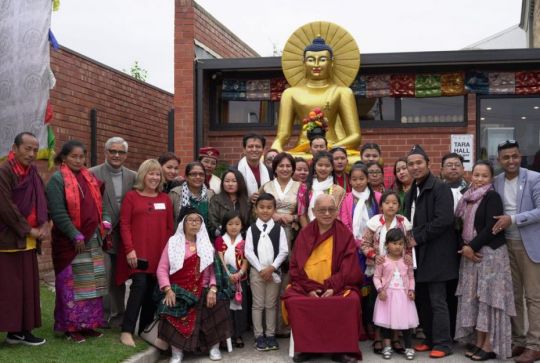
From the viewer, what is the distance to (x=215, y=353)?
5.29m

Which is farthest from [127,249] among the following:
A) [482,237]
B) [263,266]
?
[482,237]

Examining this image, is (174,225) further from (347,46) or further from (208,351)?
(347,46)

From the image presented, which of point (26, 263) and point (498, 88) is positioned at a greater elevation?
point (498, 88)

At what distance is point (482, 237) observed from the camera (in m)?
5.11

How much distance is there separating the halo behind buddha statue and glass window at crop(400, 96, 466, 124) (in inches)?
82.3

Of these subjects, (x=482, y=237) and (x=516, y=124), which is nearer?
(x=482, y=237)

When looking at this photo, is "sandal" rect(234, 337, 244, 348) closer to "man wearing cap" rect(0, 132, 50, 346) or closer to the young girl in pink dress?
the young girl in pink dress

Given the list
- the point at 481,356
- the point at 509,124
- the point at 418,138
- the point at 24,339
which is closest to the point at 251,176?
the point at 24,339

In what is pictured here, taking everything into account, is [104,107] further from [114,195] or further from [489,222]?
[489,222]

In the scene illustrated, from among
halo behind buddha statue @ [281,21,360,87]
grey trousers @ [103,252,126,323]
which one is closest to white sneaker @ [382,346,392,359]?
grey trousers @ [103,252,126,323]

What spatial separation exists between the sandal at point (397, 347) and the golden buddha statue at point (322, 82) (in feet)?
11.8

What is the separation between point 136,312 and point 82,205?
102cm

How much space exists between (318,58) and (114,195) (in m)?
4.11

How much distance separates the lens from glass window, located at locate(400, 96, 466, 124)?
10773 mm
